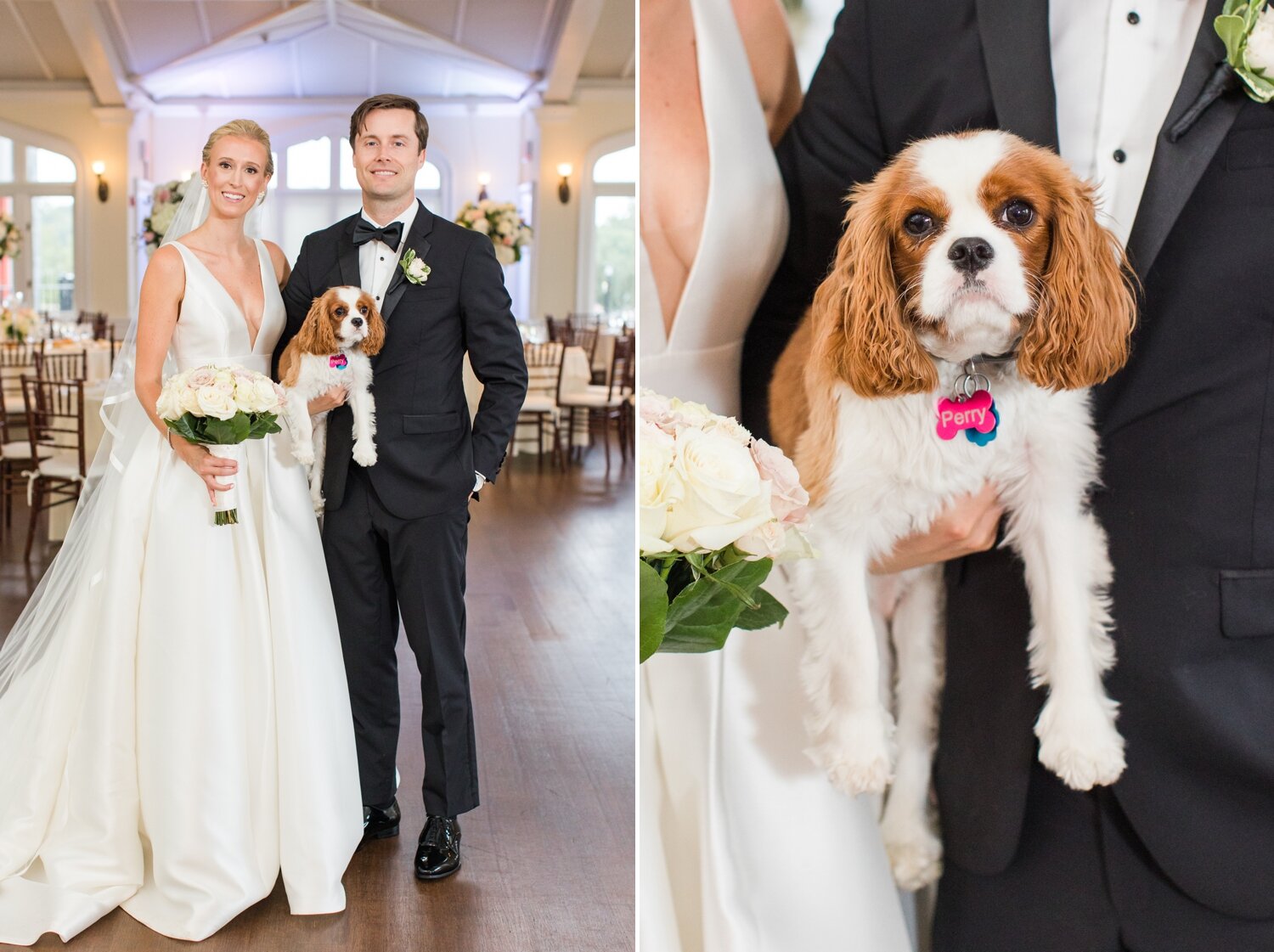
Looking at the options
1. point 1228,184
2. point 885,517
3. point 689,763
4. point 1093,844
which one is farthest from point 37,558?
point 1228,184

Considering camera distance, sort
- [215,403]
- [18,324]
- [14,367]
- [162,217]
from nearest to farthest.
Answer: [215,403] → [162,217] → [18,324] → [14,367]

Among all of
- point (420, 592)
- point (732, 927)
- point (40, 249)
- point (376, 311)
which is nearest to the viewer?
point (732, 927)

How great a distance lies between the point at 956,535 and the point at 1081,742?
12.5 inches

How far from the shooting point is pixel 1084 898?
153 centimetres

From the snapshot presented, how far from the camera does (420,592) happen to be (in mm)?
2506

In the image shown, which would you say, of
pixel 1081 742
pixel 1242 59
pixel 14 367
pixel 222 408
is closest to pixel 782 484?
pixel 1081 742

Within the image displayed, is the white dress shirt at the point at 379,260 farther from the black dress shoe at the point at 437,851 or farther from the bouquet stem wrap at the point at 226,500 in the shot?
the black dress shoe at the point at 437,851

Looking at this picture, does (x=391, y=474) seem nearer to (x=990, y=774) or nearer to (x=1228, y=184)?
(x=990, y=774)

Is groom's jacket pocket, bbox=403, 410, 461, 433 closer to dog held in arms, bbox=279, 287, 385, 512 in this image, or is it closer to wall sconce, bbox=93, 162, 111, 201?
dog held in arms, bbox=279, 287, 385, 512

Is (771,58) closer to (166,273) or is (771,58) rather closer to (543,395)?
(166,273)

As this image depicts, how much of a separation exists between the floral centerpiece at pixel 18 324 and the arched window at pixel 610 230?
2390 millimetres

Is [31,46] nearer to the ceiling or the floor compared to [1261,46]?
nearer to the ceiling

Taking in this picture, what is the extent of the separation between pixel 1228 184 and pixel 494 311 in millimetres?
1461

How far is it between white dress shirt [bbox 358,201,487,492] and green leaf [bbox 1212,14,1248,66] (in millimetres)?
1564
